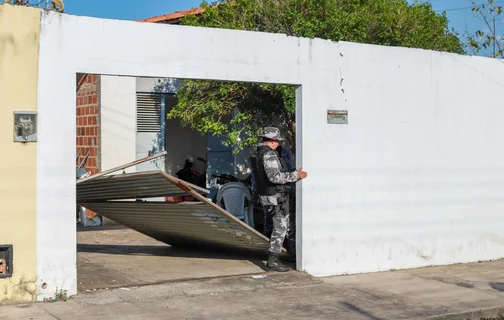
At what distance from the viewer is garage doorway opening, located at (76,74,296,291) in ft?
32.8

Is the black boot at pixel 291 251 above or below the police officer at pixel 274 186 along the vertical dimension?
below

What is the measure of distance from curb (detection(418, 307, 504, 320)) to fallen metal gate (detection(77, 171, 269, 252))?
2549 mm

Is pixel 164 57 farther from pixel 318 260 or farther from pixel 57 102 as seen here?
pixel 318 260

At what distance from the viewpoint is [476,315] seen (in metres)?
7.91

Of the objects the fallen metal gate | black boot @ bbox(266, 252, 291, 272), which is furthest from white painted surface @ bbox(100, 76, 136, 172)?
black boot @ bbox(266, 252, 291, 272)

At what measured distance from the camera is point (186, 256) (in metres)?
10.9

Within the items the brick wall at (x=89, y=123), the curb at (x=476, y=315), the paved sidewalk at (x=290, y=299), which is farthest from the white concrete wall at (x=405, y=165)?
the brick wall at (x=89, y=123)

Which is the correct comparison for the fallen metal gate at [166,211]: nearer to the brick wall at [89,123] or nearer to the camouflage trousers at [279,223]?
the camouflage trousers at [279,223]

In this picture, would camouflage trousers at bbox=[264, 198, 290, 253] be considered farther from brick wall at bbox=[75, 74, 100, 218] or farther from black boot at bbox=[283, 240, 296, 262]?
brick wall at bbox=[75, 74, 100, 218]

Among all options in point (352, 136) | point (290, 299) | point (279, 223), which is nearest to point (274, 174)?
point (279, 223)

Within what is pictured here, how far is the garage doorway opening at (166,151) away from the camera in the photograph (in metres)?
9.98

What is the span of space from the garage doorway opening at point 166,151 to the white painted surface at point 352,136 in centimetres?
87

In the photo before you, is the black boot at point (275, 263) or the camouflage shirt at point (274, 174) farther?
the black boot at point (275, 263)

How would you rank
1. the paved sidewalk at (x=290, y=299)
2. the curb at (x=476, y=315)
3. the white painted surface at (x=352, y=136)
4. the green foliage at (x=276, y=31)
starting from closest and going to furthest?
the paved sidewalk at (x=290, y=299)
the curb at (x=476, y=315)
the white painted surface at (x=352, y=136)
the green foliage at (x=276, y=31)
